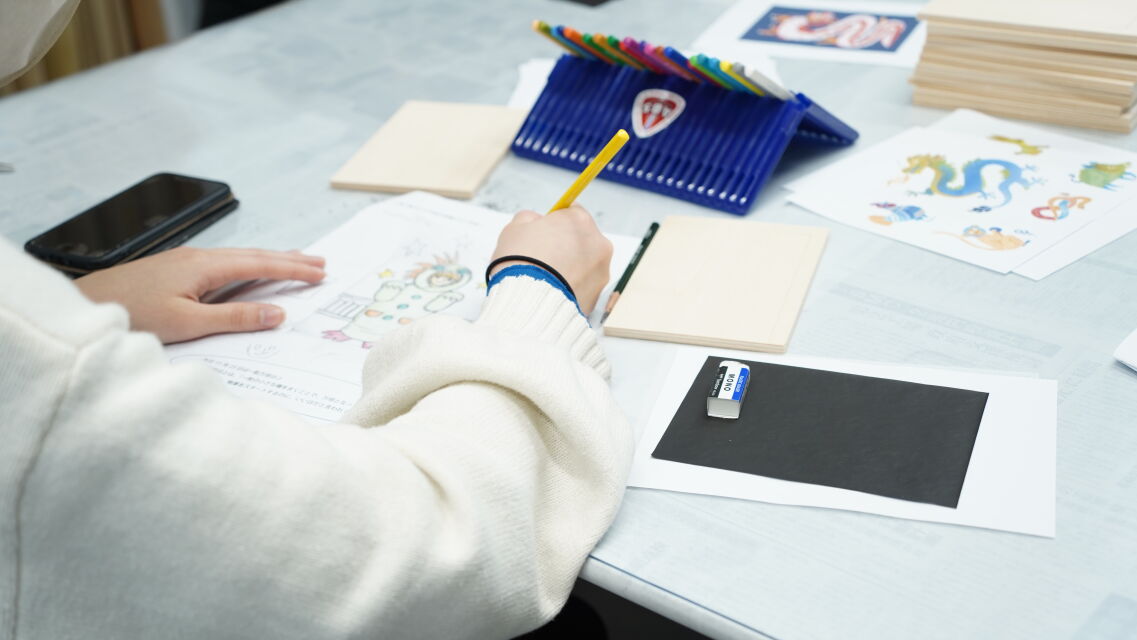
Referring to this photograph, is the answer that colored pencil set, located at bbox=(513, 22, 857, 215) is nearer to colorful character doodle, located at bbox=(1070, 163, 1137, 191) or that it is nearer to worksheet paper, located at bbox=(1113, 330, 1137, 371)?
colorful character doodle, located at bbox=(1070, 163, 1137, 191)

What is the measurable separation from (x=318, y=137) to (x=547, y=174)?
292 mm

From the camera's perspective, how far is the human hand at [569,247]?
0.79 metres

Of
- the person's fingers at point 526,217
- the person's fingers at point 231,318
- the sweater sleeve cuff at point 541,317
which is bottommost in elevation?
the person's fingers at point 231,318

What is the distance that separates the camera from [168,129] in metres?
1.20

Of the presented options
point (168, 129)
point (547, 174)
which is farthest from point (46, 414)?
point (168, 129)

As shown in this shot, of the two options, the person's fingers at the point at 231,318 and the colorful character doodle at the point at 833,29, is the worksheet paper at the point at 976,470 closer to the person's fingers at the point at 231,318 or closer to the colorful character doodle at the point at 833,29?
the person's fingers at the point at 231,318

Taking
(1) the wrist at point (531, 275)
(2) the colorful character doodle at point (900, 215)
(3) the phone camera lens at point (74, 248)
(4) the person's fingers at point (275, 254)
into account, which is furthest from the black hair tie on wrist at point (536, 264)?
(3) the phone camera lens at point (74, 248)

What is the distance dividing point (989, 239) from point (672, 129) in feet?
1.04

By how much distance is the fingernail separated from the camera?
2.72 ft

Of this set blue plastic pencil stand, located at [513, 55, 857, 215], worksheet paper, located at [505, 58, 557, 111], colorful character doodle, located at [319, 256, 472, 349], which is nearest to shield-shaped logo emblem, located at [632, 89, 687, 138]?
blue plastic pencil stand, located at [513, 55, 857, 215]

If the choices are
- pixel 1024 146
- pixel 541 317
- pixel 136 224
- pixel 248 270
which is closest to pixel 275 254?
pixel 248 270

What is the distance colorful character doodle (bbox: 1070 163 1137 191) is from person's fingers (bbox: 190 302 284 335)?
725 mm

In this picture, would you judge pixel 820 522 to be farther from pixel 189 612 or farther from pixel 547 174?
pixel 547 174

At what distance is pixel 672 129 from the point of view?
101 cm
